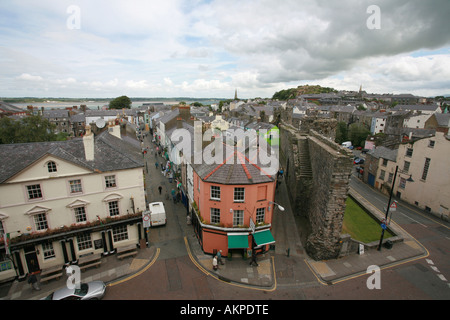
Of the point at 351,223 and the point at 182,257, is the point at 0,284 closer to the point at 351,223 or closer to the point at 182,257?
the point at 182,257

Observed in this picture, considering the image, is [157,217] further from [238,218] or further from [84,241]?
[238,218]

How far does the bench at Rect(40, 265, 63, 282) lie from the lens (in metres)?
15.1

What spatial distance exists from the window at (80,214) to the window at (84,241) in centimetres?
117

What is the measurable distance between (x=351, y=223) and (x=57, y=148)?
2638 centimetres

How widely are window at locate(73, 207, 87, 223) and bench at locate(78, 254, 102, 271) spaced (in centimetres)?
282

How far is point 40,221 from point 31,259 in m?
2.70

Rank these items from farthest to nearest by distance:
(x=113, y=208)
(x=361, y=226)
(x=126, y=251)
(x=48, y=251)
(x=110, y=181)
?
(x=361, y=226) < (x=126, y=251) < (x=113, y=208) < (x=110, y=181) < (x=48, y=251)

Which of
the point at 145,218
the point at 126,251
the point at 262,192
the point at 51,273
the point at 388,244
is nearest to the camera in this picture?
the point at 51,273

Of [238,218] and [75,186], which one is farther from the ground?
[75,186]

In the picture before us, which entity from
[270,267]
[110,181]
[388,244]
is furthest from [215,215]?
[388,244]

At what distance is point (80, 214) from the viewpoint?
16844mm

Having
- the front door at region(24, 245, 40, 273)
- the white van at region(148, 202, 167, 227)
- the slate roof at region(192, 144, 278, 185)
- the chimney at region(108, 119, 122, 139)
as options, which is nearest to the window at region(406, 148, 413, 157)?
the slate roof at region(192, 144, 278, 185)

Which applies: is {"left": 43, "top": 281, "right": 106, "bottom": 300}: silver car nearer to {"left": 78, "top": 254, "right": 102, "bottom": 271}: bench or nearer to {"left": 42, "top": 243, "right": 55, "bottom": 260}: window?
{"left": 78, "top": 254, "right": 102, "bottom": 271}: bench

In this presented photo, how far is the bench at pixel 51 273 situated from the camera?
1512 centimetres
